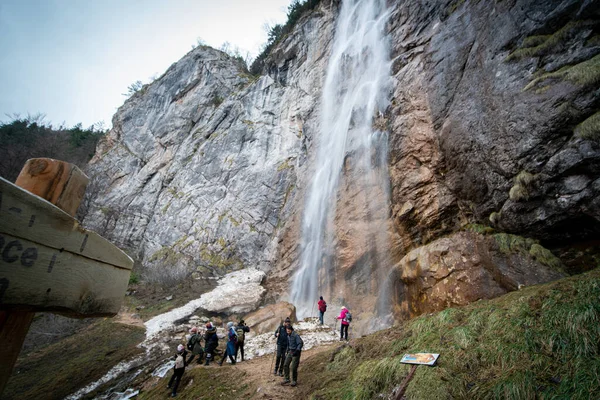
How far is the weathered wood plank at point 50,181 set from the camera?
155 cm

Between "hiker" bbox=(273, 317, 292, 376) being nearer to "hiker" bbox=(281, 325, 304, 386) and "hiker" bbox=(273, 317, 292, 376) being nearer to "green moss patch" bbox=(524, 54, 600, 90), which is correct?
"hiker" bbox=(281, 325, 304, 386)

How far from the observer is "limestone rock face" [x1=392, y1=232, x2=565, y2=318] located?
8553 millimetres

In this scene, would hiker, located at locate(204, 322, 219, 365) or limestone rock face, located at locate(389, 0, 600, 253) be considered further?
hiker, located at locate(204, 322, 219, 365)

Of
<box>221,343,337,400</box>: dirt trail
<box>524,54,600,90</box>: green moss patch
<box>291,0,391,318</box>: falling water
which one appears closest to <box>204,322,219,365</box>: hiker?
<box>221,343,337,400</box>: dirt trail

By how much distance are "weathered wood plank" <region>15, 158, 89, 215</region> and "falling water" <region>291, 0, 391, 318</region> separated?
13.7 meters

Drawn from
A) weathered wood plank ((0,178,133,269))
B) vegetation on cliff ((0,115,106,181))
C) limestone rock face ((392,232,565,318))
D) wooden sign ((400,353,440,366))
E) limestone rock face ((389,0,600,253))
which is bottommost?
wooden sign ((400,353,440,366))

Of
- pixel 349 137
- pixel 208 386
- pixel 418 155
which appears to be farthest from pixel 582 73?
pixel 208 386

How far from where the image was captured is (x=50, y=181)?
61.8 inches

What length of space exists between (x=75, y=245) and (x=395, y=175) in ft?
47.2

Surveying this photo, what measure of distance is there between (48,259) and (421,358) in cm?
589

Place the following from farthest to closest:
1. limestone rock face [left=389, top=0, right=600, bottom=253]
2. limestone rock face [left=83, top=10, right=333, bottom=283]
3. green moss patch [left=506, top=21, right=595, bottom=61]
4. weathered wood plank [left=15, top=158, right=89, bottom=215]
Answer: limestone rock face [left=83, top=10, right=333, bottom=283]
green moss patch [left=506, top=21, right=595, bottom=61]
limestone rock face [left=389, top=0, right=600, bottom=253]
weathered wood plank [left=15, top=158, right=89, bottom=215]

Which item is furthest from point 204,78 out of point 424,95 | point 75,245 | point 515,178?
point 75,245

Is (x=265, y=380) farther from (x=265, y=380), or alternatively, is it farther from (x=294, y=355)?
(x=294, y=355)

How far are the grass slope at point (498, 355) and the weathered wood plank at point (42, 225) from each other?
5109mm
